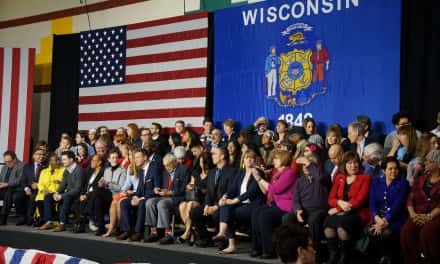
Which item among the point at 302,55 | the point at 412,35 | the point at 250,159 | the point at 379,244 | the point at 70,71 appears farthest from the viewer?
the point at 70,71

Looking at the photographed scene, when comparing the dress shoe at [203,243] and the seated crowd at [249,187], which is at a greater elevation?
the seated crowd at [249,187]

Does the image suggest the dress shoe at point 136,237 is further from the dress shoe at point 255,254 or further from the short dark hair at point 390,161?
the short dark hair at point 390,161

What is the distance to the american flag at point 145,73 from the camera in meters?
10.7

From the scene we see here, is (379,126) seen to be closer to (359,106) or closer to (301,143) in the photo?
(359,106)

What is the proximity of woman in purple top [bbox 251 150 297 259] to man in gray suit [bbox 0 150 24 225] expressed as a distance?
4.52m

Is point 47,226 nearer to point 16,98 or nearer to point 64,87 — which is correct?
point 64,87

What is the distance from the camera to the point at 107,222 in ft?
31.1

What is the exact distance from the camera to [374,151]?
7000 mm

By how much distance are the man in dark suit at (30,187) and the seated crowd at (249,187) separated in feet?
0.07

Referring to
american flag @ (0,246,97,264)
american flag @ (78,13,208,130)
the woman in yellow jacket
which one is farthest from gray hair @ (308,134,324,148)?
american flag @ (0,246,97,264)

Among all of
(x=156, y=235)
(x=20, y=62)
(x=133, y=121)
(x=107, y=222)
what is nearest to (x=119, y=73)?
(x=133, y=121)

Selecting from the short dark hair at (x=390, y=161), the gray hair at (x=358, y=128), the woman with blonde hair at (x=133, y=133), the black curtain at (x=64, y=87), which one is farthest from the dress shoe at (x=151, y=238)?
the black curtain at (x=64, y=87)

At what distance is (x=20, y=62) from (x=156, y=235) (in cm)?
602

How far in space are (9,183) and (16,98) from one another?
281 centimetres
